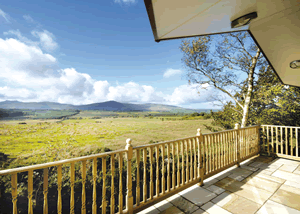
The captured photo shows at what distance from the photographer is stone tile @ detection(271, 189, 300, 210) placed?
1907 millimetres

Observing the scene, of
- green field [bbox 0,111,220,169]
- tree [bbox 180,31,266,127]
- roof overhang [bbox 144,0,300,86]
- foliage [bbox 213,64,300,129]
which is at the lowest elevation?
green field [bbox 0,111,220,169]

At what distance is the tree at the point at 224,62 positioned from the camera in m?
5.52

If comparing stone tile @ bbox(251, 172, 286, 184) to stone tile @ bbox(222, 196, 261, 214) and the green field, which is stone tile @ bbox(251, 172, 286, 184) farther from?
the green field

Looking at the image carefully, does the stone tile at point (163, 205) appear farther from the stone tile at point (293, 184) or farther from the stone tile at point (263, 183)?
the stone tile at point (293, 184)

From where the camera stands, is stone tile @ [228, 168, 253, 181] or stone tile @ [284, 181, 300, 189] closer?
stone tile @ [284, 181, 300, 189]

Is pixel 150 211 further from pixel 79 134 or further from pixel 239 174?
pixel 79 134

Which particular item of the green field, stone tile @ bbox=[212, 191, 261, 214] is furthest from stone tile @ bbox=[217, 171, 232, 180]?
the green field

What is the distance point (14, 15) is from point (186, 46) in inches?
456

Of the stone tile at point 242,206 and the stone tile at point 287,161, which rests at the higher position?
the stone tile at point 242,206

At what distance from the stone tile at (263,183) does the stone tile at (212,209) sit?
3.51 feet

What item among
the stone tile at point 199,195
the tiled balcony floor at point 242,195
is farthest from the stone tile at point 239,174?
the stone tile at point 199,195

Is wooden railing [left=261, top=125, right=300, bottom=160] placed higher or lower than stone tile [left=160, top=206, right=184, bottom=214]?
higher

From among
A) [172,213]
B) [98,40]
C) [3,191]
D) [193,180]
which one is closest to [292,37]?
[193,180]

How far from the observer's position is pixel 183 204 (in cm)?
196
